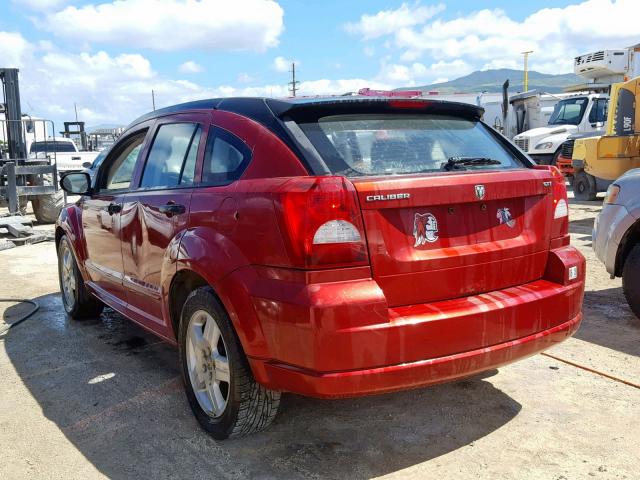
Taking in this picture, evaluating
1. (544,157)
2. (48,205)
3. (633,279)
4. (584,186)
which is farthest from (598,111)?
(48,205)

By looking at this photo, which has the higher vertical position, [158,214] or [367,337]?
[158,214]

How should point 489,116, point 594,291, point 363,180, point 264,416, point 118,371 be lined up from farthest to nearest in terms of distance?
point 489,116
point 594,291
point 118,371
point 264,416
point 363,180

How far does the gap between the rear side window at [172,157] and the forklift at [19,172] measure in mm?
9148

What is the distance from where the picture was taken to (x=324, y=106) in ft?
9.73

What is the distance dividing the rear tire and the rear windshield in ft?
10.7

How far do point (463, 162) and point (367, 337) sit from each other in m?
1.10

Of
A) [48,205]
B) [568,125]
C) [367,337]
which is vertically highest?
[568,125]

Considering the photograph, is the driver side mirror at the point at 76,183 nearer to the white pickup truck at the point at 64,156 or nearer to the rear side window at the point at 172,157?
the rear side window at the point at 172,157

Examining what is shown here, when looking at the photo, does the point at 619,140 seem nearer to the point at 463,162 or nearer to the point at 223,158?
the point at 463,162

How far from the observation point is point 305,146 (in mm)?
2770

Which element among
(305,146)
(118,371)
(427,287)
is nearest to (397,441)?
(427,287)

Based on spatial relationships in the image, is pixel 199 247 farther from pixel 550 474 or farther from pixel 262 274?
pixel 550 474

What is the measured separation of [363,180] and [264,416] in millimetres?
1276

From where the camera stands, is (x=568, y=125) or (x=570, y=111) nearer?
(x=568, y=125)
